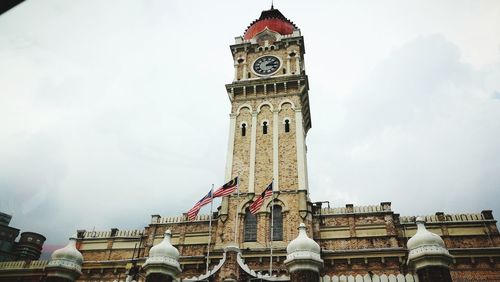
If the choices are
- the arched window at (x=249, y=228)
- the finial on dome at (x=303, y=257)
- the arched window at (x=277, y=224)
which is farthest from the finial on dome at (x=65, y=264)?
the arched window at (x=277, y=224)

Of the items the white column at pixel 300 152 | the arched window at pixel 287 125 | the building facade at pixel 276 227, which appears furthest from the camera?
the arched window at pixel 287 125

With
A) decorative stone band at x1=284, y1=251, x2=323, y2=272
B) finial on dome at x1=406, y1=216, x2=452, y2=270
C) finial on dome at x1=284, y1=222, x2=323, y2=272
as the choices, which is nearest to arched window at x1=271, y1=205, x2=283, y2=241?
finial on dome at x1=284, y1=222, x2=323, y2=272

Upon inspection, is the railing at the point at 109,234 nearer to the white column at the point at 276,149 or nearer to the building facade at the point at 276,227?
the building facade at the point at 276,227

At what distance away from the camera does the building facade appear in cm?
2423

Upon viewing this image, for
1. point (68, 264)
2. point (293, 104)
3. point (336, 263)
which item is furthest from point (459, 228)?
point (68, 264)

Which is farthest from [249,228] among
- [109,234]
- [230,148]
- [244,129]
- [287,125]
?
[109,234]

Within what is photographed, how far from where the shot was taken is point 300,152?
2956 centimetres

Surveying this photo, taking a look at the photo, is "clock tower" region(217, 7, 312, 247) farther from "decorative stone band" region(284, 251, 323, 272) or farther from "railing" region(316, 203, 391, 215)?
"decorative stone band" region(284, 251, 323, 272)

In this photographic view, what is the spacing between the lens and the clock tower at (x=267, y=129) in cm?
2683

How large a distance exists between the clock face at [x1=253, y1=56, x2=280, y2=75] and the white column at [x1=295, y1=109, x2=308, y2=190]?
549 centimetres

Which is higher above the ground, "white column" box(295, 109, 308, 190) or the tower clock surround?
the tower clock surround

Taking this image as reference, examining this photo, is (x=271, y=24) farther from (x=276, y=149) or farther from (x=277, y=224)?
(x=277, y=224)

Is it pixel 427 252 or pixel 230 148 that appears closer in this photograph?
pixel 427 252

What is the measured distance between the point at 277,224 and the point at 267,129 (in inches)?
337
